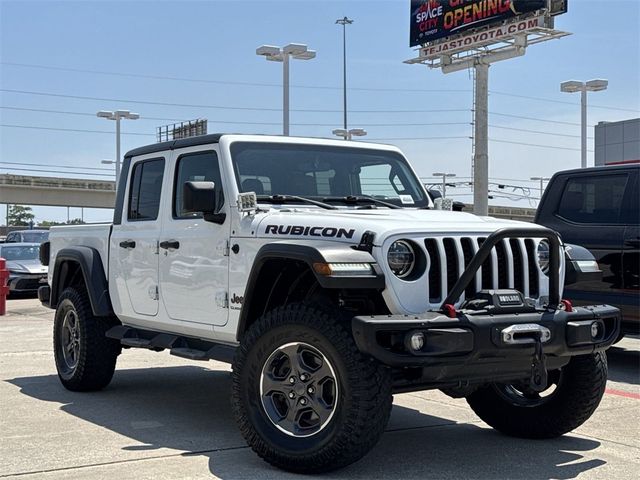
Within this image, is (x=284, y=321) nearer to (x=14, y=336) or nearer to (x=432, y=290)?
(x=432, y=290)

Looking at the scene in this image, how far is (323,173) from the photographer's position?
633cm

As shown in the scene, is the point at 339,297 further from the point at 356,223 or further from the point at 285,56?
the point at 285,56

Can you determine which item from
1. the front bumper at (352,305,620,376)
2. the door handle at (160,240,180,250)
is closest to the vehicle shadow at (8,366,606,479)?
the front bumper at (352,305,620,376)

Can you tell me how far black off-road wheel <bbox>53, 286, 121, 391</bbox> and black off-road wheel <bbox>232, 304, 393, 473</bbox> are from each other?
2529mm

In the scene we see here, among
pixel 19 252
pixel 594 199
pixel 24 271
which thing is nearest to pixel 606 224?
pixel 594 199

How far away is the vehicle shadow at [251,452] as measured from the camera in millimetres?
5008

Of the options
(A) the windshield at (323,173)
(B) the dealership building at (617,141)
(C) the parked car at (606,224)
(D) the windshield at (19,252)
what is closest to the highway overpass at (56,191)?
(B) the dealership building at (617,141)

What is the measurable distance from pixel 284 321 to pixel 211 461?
3.14ft

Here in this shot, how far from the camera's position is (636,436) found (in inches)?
237

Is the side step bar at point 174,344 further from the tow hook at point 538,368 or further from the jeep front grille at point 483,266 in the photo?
the tow hook at point 538,368

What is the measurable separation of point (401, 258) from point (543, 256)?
1111 mm

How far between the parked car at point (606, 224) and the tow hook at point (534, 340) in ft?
12.6

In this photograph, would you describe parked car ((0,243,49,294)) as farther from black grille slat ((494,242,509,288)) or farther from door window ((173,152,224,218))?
black grille slat ((494,242,509,288))

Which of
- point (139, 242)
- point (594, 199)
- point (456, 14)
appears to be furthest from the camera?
point (456, 14)
